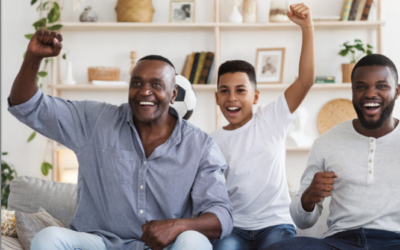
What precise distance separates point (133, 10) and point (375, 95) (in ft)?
7.80

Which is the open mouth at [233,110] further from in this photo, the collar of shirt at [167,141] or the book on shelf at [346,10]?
the book on shelf at [346,10]

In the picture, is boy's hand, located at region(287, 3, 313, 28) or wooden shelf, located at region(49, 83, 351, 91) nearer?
boy's hand, located at region(287, 3, 313, 28)

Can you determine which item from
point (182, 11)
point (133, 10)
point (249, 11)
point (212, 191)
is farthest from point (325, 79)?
point (212, 191)

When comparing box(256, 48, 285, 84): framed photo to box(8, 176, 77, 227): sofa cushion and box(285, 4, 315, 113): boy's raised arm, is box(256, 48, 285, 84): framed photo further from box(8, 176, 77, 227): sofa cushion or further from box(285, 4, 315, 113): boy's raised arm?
box(8, 176, 77, 227): sofa cushion

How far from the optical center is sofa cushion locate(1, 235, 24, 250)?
158cm

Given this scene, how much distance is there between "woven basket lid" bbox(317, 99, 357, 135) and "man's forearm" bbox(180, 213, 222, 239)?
8.18ft

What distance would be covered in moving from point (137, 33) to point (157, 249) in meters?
2.69

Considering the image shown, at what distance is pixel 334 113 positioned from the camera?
12.0ft

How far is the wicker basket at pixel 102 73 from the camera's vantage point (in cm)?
342

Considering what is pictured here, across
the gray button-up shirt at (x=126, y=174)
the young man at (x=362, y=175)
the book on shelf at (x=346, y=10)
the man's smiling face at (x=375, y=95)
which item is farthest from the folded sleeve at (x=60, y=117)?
the book on shelf at (x=346, y=10)

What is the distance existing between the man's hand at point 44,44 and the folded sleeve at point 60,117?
0.51ft

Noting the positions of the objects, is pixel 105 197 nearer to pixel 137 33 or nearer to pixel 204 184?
pixel 204 184

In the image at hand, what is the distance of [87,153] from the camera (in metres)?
1.50

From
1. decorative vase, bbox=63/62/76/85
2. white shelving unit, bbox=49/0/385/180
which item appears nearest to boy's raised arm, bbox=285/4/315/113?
white shelving unit, bbox=49/0/385/180
